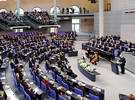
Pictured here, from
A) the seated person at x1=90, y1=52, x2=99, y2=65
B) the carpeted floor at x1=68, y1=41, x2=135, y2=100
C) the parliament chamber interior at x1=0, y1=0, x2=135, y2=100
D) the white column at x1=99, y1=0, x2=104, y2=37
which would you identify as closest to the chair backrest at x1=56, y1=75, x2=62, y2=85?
the parliament chamber interior at x1=0, y1=0, x2=135, y2=100

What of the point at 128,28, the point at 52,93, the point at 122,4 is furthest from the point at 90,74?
the point at 122,4

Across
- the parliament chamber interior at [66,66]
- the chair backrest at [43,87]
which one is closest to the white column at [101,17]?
the parliament chamber interior at [66,66]

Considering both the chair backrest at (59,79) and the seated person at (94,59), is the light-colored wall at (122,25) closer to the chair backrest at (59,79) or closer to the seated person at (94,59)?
the seated person at (94,59)

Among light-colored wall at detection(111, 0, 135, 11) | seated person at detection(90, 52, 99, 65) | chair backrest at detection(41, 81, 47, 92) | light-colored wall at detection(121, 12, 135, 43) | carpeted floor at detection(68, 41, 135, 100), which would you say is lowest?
carpeted floor at detection(68, 41, 135, 100)

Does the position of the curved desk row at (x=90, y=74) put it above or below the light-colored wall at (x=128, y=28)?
below

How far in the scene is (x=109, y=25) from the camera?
49562mm

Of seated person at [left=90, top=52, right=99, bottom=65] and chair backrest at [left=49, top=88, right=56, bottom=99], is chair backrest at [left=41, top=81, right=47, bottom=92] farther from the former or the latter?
seated person at [left=90, top=52, right=99, bottom=65]

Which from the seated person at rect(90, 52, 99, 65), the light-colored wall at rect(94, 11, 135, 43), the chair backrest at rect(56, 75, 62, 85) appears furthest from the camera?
the light-colored wall at rect(94, 11, 135, 43)

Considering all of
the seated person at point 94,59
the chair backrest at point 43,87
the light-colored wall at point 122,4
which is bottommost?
the seated person at point 94,59

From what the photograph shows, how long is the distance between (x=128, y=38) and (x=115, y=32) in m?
11.9

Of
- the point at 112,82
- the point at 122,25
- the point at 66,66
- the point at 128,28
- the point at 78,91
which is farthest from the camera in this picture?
the point at 122,25

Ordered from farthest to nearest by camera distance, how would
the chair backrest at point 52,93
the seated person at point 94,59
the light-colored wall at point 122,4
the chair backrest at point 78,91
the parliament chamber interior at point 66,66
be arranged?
1. the light-colored wall at point 122,4
2. the seated person at point 94,59
3. the parliament chamber interior at point 66,66
4. the chair backrest at point 78,91
5. the chair backrest at point 52,93

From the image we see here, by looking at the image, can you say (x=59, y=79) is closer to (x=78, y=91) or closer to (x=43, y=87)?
(x=43, y=87)

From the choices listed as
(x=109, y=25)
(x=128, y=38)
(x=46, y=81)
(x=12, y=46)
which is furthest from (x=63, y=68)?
(x=109, y=25)
